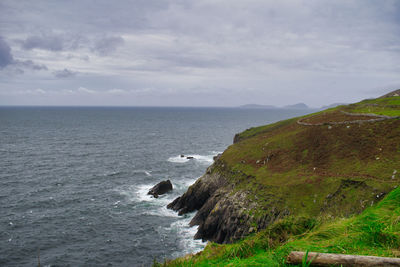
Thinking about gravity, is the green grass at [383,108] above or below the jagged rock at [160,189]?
above

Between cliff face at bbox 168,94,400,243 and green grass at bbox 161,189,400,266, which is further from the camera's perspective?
cliff face at bbox 168,94,400,243

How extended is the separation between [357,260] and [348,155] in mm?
42066

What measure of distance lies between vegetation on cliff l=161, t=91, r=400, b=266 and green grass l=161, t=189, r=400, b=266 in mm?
34

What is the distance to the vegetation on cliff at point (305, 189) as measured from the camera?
971 centimetres

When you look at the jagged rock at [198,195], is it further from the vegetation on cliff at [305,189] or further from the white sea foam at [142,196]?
the white sea foam at [142,196]

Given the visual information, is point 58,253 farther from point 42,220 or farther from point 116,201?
point 116,201

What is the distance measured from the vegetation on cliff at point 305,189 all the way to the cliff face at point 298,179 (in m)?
0.12

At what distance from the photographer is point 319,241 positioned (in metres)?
8.84

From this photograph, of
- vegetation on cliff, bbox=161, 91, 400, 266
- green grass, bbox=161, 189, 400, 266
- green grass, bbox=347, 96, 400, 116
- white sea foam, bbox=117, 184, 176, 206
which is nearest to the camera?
green grass, bbox=161, 189, 400, 266

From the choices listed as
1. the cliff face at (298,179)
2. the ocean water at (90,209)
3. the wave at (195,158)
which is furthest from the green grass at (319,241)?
the wave at (195,158)

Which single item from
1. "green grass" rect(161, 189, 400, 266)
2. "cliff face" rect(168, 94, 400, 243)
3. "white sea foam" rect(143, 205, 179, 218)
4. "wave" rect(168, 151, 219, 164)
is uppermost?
"green grass" rect(161, 189, 400, 266)

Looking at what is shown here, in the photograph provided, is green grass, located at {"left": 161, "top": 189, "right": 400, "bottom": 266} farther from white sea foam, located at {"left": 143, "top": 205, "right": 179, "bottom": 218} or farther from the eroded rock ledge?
white sea foam, located at {"left": 143, "top": 205, "right": 179, "bottom": 218}

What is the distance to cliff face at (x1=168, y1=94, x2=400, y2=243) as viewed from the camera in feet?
106

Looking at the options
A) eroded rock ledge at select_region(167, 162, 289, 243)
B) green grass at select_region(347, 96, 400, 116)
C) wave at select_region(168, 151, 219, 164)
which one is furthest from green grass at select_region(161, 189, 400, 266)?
wave at select_region(168, 151, 219, 164)
